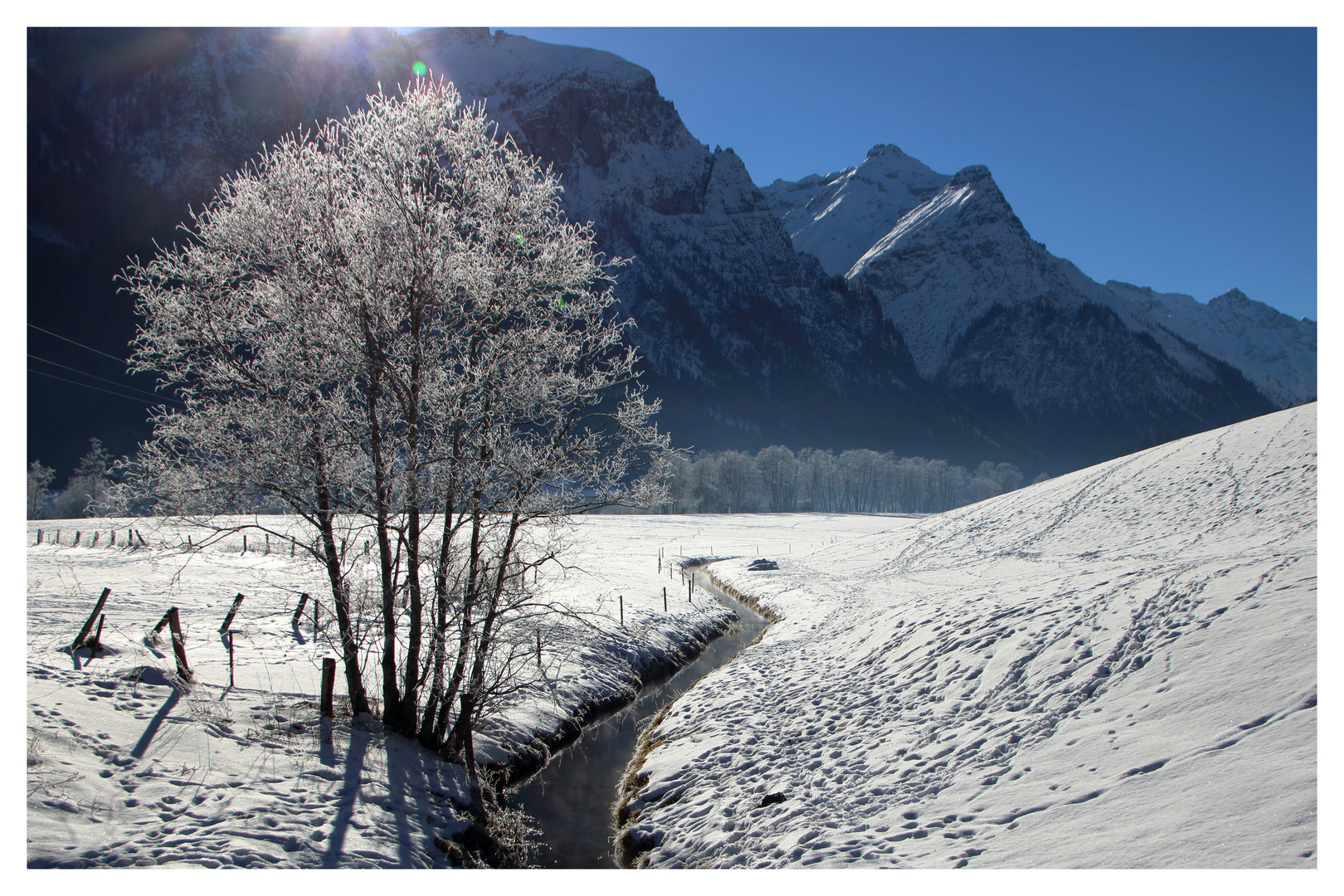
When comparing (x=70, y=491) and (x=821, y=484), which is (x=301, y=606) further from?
(x=821, y=484)

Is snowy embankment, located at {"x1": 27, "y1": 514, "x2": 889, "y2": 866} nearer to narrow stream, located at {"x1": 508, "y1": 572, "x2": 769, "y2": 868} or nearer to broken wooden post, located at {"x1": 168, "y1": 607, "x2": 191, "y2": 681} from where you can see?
broken wooden post, located at {"x1": 168, "y1": 607, "x2": 191, "y2": 681}

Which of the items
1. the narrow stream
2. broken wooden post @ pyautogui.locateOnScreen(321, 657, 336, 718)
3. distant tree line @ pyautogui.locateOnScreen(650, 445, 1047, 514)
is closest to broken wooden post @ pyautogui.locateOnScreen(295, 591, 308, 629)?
broken wooden post @ pyautogui.locateOnScreen(321, 657, 336, 718)

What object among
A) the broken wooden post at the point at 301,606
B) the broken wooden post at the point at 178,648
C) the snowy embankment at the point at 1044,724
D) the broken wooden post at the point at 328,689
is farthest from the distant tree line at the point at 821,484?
the broken wooden post at the point at 328,689

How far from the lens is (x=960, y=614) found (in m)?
15.9

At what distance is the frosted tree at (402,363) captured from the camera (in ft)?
32.4

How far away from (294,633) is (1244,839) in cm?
2007

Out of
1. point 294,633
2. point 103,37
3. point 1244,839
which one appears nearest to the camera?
point 1244,839

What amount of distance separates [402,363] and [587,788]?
9395 mm

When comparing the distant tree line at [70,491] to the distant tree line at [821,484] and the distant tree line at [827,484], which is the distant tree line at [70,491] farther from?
the distant tree line at [827,484]

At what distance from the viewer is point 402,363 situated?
33.5ft

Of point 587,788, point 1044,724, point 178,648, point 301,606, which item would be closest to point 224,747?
point 301,606

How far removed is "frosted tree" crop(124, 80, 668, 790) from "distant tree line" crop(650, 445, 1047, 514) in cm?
11113
